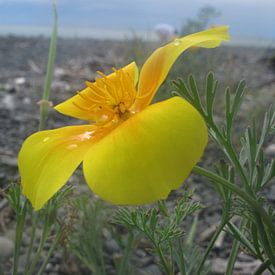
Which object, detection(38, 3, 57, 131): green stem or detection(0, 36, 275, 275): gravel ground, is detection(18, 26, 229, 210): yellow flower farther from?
detection(0, 36, 275, 275): gravel ground

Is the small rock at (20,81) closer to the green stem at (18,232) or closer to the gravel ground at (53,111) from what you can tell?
the gravel ground at (53,111)

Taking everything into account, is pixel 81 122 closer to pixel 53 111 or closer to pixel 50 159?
pixel 53 111

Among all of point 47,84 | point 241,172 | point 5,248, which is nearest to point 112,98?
point 241,172

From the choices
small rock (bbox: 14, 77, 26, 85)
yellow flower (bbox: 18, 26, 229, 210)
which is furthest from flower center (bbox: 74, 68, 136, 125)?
small rock (bbox: 14, 77, 26, 85)

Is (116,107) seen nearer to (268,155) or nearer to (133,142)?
(133,142)

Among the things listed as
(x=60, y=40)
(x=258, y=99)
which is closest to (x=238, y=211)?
(x=258, y=99)

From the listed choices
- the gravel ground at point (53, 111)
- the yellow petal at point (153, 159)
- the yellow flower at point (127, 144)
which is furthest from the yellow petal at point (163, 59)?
the gravel ground at point (53, 111)
